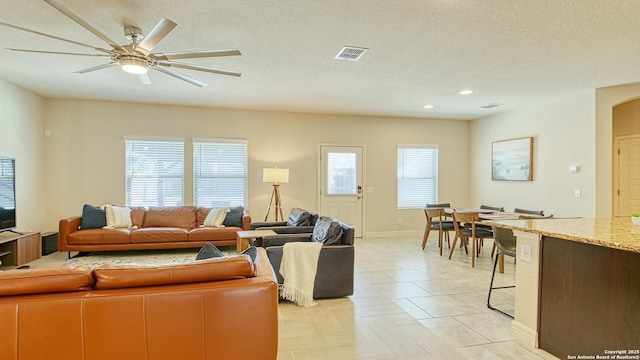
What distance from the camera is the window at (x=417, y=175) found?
298 inches

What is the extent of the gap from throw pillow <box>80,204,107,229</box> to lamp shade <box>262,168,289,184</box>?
2.62 metres

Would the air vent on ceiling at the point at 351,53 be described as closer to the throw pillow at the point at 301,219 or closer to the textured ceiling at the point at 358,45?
the textured ceiling at the point at 358,45

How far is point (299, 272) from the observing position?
3.35 m

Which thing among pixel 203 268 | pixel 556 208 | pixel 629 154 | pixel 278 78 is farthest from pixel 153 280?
pixel 629 154

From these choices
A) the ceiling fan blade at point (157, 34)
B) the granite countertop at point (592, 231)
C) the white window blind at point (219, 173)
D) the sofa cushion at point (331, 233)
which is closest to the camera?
the granite countertop at point (592, 231)

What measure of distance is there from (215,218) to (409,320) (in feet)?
12.4

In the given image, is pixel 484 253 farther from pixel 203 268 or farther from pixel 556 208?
pixel 203 268

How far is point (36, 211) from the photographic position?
567 centimetres

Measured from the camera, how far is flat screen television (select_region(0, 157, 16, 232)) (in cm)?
455

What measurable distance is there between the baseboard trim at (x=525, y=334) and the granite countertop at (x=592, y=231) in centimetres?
75

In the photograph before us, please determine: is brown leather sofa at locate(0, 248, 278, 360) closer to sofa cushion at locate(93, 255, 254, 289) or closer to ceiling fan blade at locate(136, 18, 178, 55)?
sofa cushion at locate(93, 255, 254, 289)

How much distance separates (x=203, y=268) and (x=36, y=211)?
18.1 feet

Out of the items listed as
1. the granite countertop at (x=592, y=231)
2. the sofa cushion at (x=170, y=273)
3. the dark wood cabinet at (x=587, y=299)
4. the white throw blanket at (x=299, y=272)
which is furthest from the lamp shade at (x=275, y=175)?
the dark wood cabinet at (x=587, y=299)

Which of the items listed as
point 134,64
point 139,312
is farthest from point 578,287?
point 134,64
